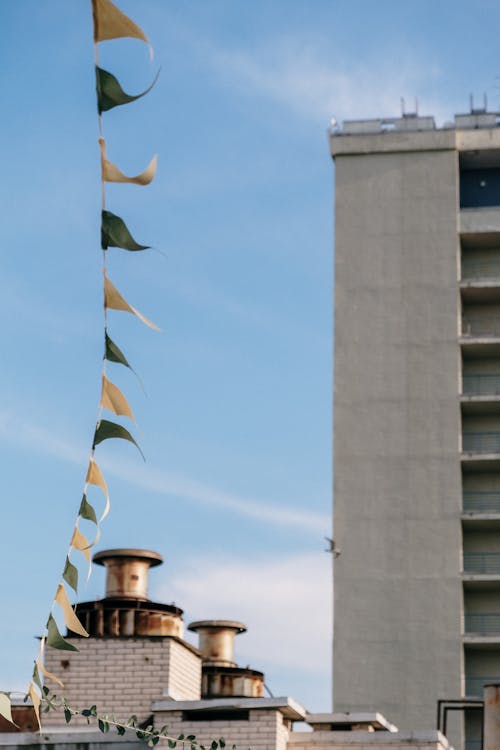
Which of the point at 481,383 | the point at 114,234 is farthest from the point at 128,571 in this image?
the point at 481,383

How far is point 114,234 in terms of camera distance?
15.2 ft

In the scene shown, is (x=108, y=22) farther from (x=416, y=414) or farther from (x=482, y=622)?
(x=416, y=414)

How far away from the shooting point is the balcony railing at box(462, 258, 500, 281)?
7350cm

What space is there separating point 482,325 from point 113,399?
6955cm

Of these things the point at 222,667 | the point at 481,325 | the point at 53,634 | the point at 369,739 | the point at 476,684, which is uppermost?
the point at 481,325

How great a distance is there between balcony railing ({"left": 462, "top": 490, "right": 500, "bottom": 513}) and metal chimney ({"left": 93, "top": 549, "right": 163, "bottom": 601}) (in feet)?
117

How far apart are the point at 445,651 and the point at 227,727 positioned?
36.3 metres

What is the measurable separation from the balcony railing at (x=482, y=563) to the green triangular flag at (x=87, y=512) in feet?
208

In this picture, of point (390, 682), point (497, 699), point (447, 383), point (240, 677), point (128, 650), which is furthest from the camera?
point (447, 383)

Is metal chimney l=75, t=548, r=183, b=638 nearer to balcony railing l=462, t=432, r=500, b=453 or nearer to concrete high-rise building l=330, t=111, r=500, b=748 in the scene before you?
concrete high-rise building l=330, t=111, r=500, b=748

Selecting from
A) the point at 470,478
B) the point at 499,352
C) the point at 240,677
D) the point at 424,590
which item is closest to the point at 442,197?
the point at 499,352

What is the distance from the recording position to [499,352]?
236ft

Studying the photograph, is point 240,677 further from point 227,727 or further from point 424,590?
point 424,590

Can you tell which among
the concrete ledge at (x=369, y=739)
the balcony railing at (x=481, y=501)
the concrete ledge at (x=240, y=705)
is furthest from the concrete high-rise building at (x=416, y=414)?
the concrete ledge at (x=240, y=705)
